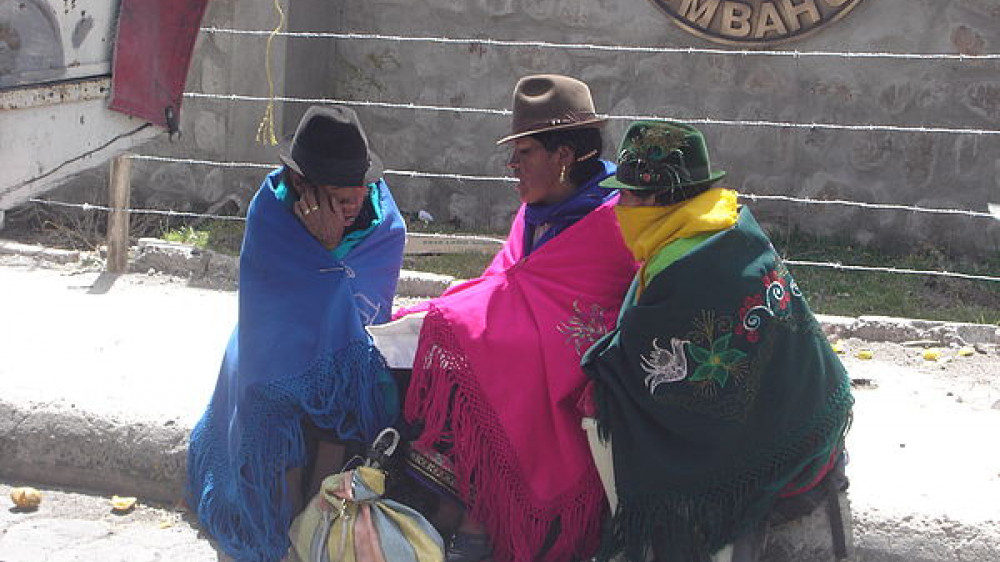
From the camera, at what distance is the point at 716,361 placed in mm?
2982

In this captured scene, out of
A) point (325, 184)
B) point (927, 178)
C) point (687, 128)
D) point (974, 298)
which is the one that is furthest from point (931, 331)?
point (325, 184)

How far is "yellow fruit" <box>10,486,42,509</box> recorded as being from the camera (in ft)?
12.7

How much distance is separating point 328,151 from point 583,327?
2.74ft

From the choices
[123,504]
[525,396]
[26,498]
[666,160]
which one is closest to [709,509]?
[525,396]

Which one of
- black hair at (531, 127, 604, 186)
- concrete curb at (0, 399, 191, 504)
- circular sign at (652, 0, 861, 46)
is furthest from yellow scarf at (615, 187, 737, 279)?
circular sign at (652, 0, 861, 46)

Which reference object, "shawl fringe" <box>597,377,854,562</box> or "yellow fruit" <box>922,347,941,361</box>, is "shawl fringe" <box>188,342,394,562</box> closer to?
"shawl fringe" <box>597,377,854,562</box>

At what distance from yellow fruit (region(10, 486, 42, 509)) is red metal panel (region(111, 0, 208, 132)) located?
120cm

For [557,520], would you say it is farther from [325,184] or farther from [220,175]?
[220,175]

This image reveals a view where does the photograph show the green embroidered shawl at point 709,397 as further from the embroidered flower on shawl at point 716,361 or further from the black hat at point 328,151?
the black hat at point 328,151

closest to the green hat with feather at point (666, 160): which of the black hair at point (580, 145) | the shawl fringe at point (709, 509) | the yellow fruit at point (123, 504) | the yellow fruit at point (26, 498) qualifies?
the black hair at point (580, 145)

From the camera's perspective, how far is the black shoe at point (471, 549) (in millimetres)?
3277

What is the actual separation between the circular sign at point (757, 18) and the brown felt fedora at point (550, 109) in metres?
3.44

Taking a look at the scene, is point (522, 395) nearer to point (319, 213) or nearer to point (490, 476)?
point (490, 476)

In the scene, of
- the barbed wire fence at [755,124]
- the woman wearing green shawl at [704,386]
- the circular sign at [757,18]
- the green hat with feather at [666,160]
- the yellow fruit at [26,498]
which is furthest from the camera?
the circular sign at [757,18]
